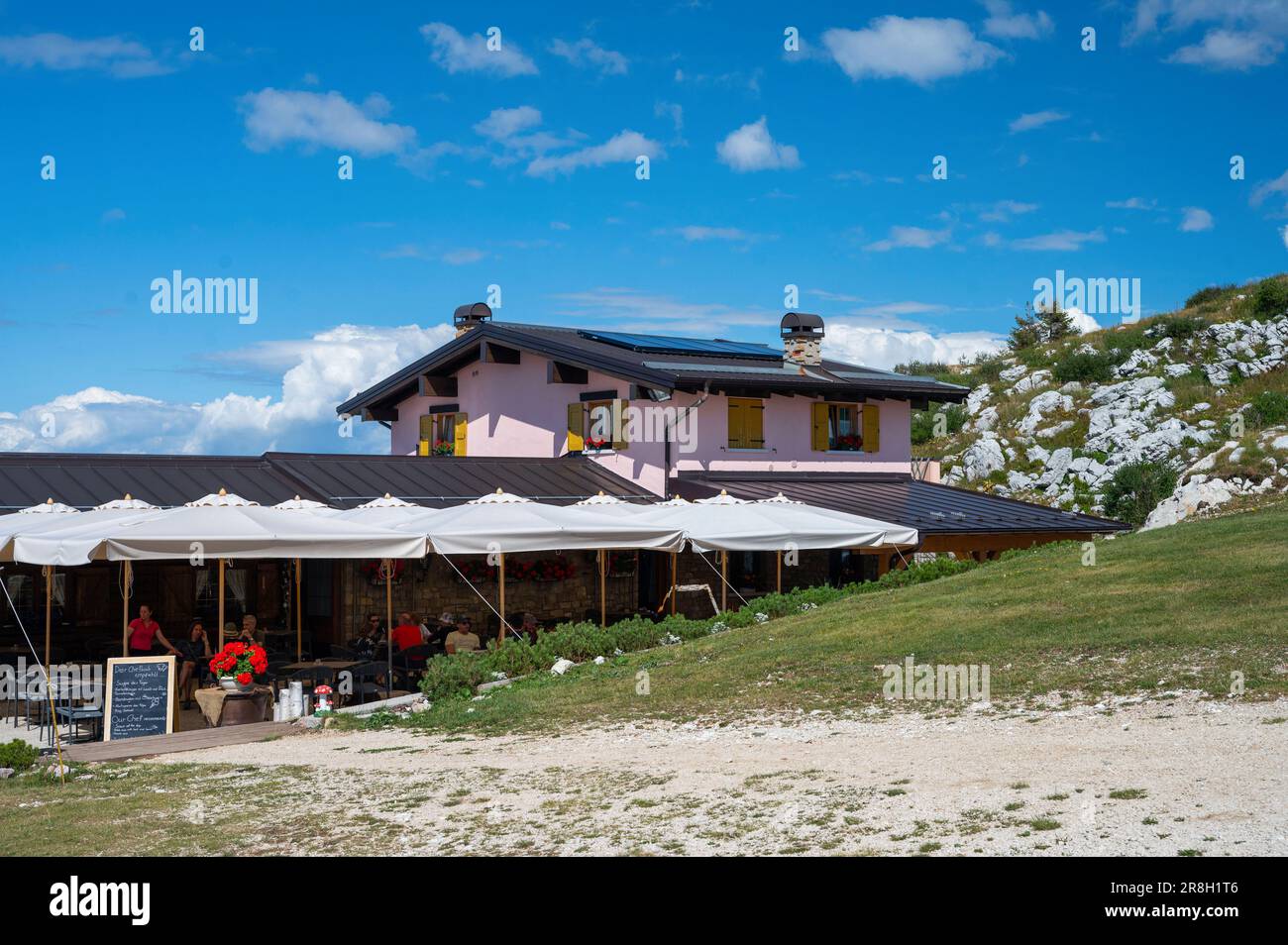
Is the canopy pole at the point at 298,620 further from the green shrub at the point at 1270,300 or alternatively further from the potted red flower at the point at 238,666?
the green shrub at the point at 1270,300

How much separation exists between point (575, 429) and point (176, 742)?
56.3ft

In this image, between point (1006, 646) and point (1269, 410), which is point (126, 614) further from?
point (1269, 410)

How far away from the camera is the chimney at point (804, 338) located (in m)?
33.1

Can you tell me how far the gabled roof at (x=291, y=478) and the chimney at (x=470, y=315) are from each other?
24.0ft

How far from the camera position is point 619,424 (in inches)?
1144

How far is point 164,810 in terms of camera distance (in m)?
10.2

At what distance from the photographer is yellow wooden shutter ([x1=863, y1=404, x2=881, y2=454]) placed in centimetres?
3228

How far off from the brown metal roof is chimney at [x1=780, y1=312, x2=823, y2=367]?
3.43m

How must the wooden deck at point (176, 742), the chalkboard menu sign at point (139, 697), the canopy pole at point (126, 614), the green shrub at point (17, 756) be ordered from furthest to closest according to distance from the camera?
the canopy pole at point (126, 614) < the chalkboard menu sign at point (139, 697) < the wooden deck at point (176, 742) < the green shrub at point (17, 756)

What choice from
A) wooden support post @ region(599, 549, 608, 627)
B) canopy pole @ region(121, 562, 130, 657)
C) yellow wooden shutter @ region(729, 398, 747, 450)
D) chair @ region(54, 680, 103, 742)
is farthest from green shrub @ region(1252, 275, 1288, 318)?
chair @ region(54, 680, 103, 742)

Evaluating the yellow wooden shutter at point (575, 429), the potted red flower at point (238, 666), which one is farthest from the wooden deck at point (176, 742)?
the yellow wooden shutter at point (575, 429)

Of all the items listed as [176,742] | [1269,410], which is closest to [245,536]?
[176,742]
